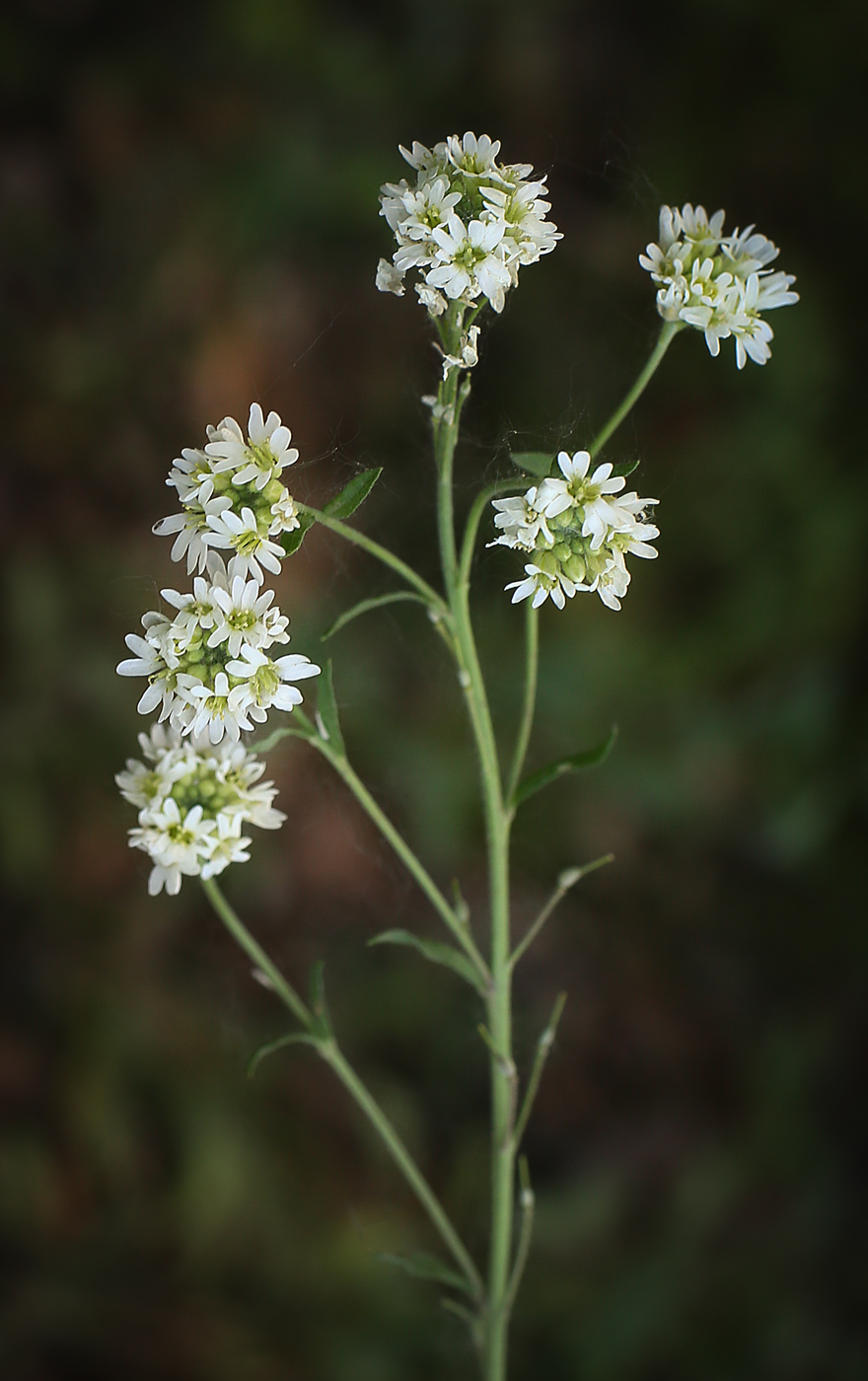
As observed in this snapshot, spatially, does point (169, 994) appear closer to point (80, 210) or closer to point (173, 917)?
point (173, 917)

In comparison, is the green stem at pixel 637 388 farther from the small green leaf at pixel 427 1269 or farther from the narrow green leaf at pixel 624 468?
the small green leaf at pixel 427 1269

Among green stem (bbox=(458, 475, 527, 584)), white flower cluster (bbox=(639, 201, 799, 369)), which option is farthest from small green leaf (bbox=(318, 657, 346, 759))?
white flower cluster (bbox=(639, 201, 799, 369))

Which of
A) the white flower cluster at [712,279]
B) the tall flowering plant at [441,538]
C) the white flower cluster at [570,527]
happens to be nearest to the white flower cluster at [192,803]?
the tall flowering plant at [441,538]

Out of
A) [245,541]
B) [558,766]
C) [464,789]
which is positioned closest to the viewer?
[245,541]

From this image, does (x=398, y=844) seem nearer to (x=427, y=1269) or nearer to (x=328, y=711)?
(x=328, y=711)

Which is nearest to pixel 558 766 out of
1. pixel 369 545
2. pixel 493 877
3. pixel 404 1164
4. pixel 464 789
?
pixel 493 877

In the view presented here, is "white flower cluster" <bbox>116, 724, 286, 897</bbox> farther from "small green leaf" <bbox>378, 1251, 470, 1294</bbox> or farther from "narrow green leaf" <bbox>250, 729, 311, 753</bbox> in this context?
"small green leaf" <bbox>378, 1251, 470, 1294</bbox>
